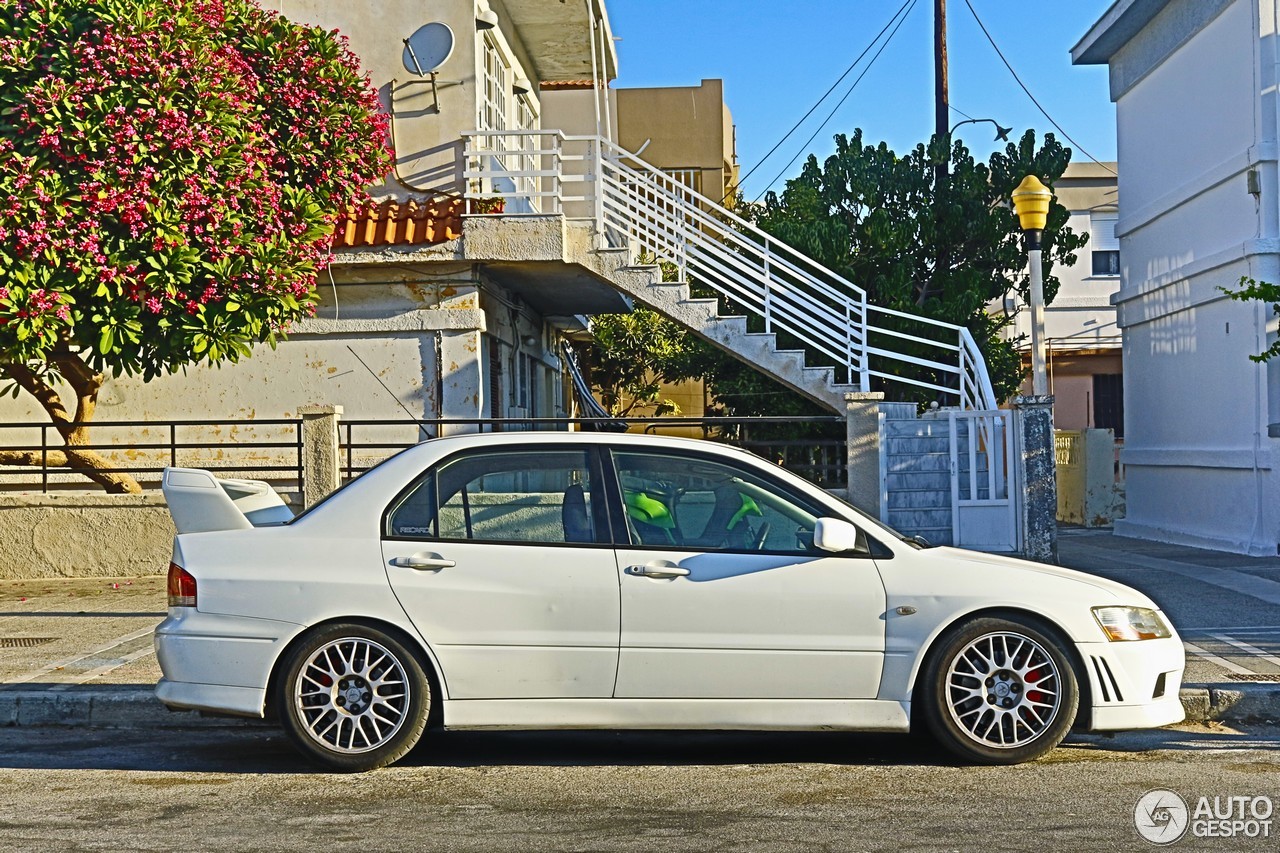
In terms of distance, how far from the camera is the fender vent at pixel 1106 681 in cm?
654

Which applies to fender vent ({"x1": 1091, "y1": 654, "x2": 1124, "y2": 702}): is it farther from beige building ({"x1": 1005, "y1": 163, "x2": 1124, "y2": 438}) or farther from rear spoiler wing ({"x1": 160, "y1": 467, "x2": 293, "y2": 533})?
beige building ({"x1": 1005, "y1": 163, "x2": 1124, "y2": 438})

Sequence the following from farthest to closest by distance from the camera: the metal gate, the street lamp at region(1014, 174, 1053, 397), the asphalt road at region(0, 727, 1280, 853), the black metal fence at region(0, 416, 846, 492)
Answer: the black metal fence at region(0, 416, 846, 492) → the metal gate → the street lamp at region(1014, 174, 1053, 397) → the asphalt road at region(0, 727, 1280, 853)

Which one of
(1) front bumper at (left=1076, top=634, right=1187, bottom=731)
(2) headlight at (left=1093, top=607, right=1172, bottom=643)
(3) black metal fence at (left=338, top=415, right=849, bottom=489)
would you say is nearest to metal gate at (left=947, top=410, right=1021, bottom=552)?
(3) black metal fence at (left=338, top=415, right=849, bottom=489)

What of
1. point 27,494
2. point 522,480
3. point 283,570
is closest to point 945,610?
point 522,480

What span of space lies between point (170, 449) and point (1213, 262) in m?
12.0

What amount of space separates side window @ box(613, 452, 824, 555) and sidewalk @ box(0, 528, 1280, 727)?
2.62 meters

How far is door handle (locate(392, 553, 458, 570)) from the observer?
655 cm

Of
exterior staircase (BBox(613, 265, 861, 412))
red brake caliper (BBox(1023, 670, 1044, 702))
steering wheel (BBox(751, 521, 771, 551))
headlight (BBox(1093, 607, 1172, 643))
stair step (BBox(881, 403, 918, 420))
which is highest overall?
exterior staircase (BBox(613, 265, 861, 412))

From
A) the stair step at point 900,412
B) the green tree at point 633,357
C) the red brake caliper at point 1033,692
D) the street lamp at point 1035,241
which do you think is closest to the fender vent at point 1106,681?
the red brake caliper at point 1033,692

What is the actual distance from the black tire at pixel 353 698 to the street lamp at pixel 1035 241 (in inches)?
325

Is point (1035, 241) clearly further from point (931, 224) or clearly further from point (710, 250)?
point (931, 224)

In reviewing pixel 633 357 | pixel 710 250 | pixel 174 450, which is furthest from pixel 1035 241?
pixel 633 357

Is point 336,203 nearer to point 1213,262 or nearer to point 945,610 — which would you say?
point 945,610

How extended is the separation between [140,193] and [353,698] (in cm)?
634
